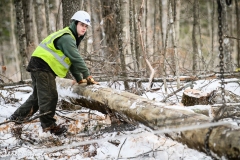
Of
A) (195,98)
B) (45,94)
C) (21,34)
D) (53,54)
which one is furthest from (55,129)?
(21,34)

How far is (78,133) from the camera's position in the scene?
4.21 m

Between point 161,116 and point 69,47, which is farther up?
point 69,47

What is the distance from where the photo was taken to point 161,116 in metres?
2.96

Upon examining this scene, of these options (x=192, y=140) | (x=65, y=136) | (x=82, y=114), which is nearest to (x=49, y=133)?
(x=65, y=136)

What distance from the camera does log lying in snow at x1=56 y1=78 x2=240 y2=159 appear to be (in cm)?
228

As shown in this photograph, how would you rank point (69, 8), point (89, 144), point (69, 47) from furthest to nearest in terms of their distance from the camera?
point (69, 8)
point (69, 47)
point (89, 144)

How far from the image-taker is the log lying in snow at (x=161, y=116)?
2275 mm

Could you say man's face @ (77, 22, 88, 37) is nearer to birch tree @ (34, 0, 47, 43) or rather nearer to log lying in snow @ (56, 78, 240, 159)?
log lying in snow @ (56, 78, 240, 159)

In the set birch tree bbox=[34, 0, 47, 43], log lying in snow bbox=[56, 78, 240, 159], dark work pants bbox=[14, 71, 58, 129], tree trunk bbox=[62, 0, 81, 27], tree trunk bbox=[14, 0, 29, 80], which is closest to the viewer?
log lying in snow bbox=[56, 78, 240, 159]

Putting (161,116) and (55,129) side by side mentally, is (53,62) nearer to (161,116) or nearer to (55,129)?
(55,129)

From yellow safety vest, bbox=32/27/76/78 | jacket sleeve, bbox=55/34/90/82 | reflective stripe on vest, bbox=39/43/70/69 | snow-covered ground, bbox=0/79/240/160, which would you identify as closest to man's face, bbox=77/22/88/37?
yellow safety vest, bbox=32/27/76/78

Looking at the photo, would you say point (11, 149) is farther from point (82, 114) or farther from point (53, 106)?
point (82, 114)

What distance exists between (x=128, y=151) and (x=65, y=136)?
46.0 inches

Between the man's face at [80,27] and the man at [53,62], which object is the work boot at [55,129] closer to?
the man at [53,62]
